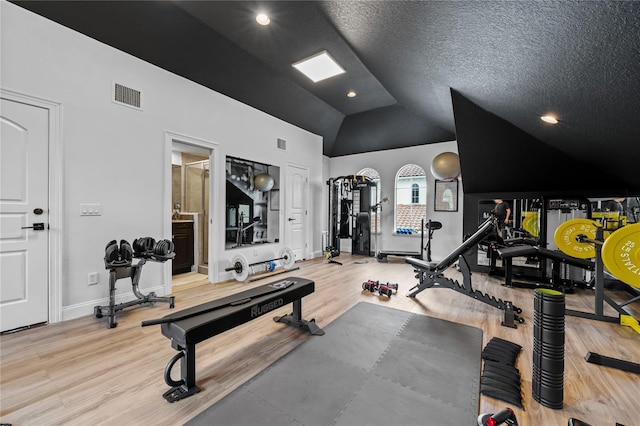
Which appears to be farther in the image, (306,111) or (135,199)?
(306,111)

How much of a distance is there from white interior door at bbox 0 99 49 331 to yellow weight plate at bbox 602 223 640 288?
5.23 metres

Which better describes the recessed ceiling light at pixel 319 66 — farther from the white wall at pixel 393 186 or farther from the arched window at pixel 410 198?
the arched window at pixel 410 198

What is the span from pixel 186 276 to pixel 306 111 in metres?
3.94

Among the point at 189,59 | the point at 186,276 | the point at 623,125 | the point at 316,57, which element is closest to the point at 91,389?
the point at 186,276

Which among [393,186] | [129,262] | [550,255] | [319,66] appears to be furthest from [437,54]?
[393,186]

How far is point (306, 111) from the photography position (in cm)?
559

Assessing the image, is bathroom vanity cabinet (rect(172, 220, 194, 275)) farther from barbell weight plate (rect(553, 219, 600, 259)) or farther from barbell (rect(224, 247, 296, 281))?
barbell weight plate (rect(553, 219, 600, 259))

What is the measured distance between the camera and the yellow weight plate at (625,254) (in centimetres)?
215

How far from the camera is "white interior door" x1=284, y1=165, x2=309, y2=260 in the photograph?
229 inches

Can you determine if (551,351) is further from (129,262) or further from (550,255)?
(129,262)

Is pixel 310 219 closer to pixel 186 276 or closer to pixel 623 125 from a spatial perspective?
pixel 186 276

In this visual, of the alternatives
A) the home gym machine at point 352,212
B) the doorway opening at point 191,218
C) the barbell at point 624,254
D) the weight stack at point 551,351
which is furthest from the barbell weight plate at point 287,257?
the barbell at point 624,254

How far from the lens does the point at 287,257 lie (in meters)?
5.19

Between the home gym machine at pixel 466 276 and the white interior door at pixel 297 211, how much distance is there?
113 inches
